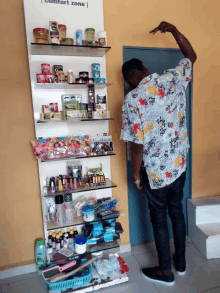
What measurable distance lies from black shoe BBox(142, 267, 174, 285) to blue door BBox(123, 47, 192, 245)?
1.42 feet

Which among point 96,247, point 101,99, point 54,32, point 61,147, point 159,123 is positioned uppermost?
point 54,32

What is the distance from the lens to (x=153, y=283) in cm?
182

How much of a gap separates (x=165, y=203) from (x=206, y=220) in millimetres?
787

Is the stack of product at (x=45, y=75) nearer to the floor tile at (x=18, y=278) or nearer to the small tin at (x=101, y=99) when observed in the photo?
the small tin at (x=101, y=99)

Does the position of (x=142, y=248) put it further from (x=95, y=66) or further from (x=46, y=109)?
(x=95, y=66)

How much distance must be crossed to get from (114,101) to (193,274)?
5.37 feet

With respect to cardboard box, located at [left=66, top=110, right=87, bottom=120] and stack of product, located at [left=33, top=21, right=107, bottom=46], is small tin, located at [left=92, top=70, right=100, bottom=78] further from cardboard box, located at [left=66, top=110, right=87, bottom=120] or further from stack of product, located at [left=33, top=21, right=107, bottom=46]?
cardboard box, located at [left=66, top=110, right=87, bottom=120]

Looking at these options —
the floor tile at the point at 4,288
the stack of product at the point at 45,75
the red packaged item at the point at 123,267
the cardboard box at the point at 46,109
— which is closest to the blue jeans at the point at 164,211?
the red packaged item at the point at 123,267

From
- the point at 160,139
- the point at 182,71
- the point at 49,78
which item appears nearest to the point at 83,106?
the point at 49,78

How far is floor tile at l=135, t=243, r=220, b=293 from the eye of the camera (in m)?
1.74

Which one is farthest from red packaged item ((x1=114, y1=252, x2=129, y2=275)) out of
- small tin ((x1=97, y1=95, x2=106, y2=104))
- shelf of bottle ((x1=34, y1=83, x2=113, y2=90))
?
shelf of bottle ((x1=34, y1=83, x2=113, y2=90))

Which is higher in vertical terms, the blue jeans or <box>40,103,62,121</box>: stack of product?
<box>40,103,62,121</box>: stack of product

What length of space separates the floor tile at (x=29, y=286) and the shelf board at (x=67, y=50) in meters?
1.88

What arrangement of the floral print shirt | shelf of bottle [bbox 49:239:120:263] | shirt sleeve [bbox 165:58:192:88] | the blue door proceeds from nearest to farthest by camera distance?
the floral print shirt < shirt sleeve [bbox 165:58:192:88] < shelf of bottle [bbox 49:239:120:263] < the blue door
